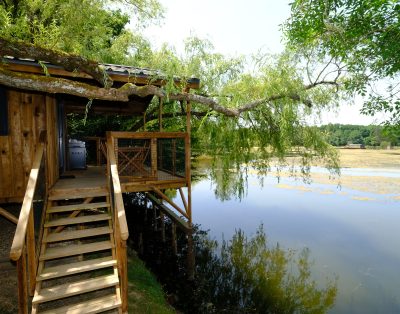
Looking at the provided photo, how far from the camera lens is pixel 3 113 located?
6.15m

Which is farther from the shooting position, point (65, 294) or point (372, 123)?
point (372, 123)

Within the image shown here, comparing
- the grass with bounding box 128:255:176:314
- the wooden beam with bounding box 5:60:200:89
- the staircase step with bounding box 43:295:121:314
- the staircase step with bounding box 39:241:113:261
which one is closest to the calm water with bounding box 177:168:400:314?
the grass with bounding box 128:255:176:314

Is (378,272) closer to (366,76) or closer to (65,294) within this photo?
(366,76)

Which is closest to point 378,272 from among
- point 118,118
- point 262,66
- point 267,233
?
point 267,233

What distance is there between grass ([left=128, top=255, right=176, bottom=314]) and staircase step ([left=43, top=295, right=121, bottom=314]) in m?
0.96

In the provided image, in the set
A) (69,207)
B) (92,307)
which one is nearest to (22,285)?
(92,307)

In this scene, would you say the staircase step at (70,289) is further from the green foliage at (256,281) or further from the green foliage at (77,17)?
the green foliage at (77,17)

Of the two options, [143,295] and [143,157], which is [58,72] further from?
[143,295]

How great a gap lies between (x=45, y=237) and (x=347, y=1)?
8.17 meters

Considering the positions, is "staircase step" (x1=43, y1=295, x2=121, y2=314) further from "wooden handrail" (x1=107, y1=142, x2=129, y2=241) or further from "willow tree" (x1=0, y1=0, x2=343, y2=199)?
"willow tree" (x1=0, y1=0, x2=343, y2=199)

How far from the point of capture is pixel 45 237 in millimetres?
5156

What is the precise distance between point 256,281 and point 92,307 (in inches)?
241

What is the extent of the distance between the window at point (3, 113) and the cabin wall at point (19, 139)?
0.07 meters

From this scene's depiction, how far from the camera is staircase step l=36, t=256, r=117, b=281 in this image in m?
4.55
